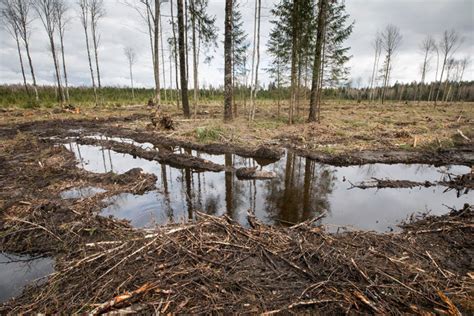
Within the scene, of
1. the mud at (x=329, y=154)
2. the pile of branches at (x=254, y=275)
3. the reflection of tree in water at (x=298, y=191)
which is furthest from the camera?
the mud at (x=329, y=154)

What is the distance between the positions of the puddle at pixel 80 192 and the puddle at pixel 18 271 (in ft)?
6.65

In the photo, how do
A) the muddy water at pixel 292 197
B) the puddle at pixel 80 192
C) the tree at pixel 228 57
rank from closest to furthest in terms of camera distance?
the muddy water at pixel 292 197, the puddle at pixel 80 192, the tree at pixel 228 57

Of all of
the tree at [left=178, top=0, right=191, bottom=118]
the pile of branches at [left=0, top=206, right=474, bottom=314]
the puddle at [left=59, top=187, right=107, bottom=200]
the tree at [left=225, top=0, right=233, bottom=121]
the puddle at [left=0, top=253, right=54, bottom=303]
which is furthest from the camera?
the tree at [left=178, top=0, right=191, bottom=118]

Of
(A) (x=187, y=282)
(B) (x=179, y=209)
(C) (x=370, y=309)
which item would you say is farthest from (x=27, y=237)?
(C) (x=370, y=309)

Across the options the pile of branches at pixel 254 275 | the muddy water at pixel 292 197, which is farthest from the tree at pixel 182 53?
the pile of branches at pixel 254 275

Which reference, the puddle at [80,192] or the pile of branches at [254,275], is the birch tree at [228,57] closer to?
the puddle at [80,192]

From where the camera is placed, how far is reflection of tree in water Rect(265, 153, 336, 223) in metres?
5.20

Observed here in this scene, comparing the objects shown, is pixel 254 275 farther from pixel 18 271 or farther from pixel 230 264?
pixel 18 271

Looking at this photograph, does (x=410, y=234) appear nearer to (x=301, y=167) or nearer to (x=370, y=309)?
(x=370, y=309)

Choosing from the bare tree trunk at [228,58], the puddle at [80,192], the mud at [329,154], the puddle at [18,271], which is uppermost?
the bare tree trunk at [228,58]

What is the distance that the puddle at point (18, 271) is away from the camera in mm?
3068

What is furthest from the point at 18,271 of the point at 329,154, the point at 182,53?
the point at 182,53

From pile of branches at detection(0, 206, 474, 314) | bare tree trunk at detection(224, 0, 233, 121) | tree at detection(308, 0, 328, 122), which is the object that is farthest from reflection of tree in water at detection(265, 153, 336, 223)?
tree at detection(308, 0, 328, 122)

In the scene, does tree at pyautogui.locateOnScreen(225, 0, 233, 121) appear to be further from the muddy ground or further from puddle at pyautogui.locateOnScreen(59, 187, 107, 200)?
the muddy ground
